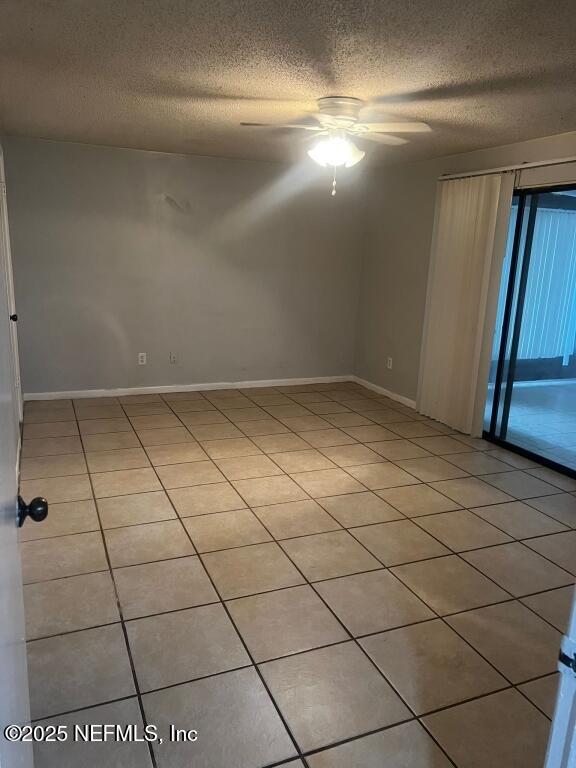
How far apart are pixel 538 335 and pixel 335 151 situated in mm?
3916

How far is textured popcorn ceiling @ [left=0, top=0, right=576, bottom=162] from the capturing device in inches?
Result: 76.7

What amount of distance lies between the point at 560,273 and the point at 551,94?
346cm

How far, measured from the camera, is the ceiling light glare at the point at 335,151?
3166 millimetres

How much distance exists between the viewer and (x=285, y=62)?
2451mm

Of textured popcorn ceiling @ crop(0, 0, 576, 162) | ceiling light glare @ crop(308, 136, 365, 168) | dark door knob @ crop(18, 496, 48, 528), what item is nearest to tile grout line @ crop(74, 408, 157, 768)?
dark door knob @ crop(18, 496, 48, 528)

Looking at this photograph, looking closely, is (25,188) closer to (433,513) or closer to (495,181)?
(495,181)

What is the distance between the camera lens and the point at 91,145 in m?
4.80

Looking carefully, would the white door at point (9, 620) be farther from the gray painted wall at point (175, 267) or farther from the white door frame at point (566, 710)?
the gray painted wall at point (175, 267)

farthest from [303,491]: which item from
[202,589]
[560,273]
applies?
[560,273]

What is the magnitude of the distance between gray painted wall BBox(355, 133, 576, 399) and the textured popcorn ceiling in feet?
3.59

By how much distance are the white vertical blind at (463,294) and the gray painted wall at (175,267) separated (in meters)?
1.36

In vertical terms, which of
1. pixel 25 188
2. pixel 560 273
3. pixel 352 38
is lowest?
pixel 560 273

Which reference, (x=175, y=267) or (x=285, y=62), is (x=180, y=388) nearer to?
(x=175, y=267)

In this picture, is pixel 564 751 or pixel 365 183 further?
pixel 365 183
